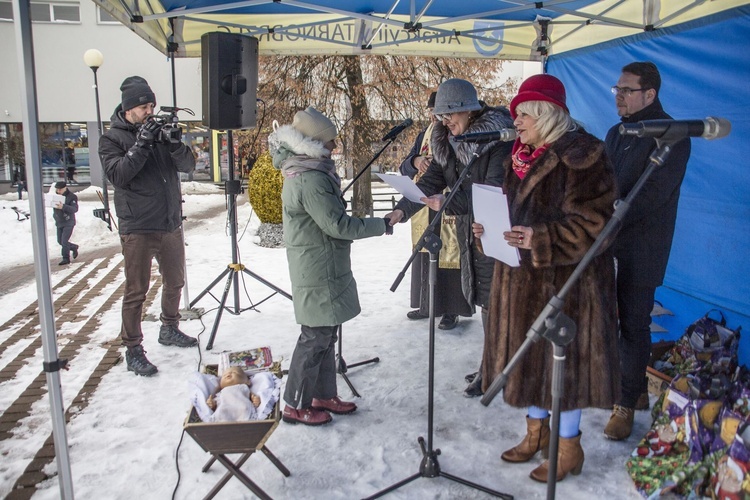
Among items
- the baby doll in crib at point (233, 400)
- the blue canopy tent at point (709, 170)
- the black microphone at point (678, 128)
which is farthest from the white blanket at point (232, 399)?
the blue canopy tent at point (709, 170)

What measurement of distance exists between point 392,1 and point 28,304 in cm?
477

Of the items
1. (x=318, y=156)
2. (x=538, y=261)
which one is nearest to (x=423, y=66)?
(x=318, y=156)

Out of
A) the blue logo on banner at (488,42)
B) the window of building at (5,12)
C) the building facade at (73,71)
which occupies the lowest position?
the blue logo on banner at (488,42)

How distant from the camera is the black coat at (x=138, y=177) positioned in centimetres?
370

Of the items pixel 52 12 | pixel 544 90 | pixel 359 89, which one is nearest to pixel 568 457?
pixel 544 90

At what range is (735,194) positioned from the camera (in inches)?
135

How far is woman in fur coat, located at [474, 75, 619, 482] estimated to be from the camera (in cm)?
217

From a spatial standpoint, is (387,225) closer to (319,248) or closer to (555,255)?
(319,248)

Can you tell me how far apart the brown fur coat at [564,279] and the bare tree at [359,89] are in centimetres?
848

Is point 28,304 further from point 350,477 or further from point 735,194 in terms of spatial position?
point 735,194

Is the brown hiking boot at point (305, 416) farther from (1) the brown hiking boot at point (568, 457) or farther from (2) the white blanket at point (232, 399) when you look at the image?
(1) the brown hiking boot at point (568, 457)

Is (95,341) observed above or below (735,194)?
below

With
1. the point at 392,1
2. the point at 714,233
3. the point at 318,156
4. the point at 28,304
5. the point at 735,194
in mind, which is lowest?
the point at 28,304

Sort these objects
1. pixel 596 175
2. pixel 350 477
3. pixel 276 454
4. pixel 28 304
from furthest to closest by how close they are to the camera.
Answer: pixel 28 304 < pixel 276 454 < pixel 350 477 < pixel 596 175
